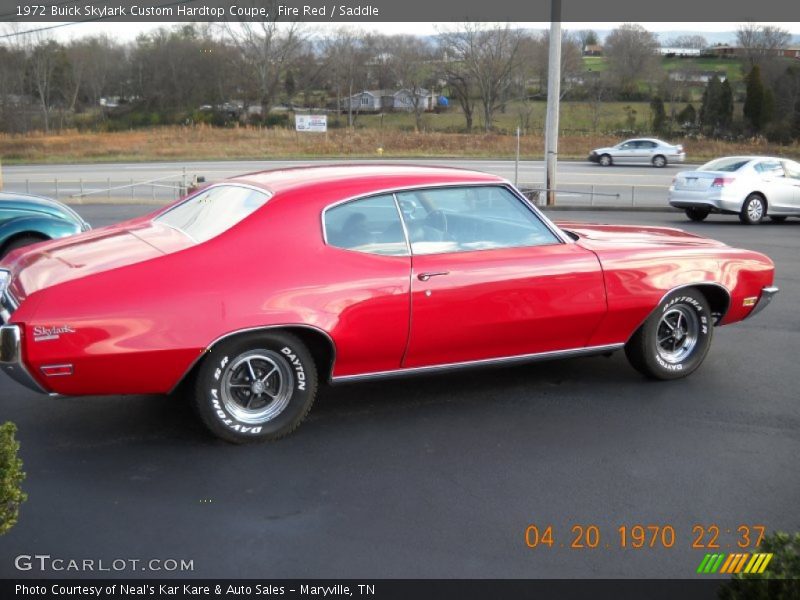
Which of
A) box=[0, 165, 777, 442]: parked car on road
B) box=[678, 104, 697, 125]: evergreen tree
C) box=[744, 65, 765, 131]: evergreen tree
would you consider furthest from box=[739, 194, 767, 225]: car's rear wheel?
box=[678, 104, 697, 125]: evergreen tree

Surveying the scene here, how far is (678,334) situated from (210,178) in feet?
105

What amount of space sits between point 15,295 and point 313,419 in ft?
6.11

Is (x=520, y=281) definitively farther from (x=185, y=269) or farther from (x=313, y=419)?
(x=185, y=269)

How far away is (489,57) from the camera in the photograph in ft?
222

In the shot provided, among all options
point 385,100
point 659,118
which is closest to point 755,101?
point 659,118

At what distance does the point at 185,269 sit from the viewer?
480 cm

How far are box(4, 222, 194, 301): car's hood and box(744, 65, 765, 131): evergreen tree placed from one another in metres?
48.1

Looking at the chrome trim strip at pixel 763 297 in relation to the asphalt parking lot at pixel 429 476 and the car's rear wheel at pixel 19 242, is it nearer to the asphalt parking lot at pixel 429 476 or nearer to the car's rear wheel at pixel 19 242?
the asphalt parking lot at pixel 429 476

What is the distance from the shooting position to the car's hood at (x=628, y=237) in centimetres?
615

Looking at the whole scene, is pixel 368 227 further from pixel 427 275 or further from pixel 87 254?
pixel 87 254

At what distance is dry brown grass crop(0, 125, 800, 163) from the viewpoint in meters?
49.6

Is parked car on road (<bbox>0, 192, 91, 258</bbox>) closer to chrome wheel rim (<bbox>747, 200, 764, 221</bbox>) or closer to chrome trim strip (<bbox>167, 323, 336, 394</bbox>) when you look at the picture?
chrome trim strip (<bbox>167, 323, 336, 394</bbox>)

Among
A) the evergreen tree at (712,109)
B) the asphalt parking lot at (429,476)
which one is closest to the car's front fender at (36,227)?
the asphalt parking lot at (429,476)

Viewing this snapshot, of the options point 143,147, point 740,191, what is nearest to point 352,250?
point 740,191
